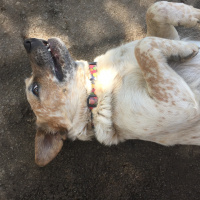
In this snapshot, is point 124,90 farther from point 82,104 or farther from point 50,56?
point 50,56

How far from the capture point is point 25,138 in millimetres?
3174

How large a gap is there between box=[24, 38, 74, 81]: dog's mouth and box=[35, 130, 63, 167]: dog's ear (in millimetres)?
742

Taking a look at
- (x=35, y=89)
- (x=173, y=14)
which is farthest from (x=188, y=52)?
(x=35, y=89)

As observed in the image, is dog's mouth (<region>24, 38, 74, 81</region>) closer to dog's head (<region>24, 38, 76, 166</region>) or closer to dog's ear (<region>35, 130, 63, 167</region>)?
dog's head (<region>24, 38, 76, 166</region>)

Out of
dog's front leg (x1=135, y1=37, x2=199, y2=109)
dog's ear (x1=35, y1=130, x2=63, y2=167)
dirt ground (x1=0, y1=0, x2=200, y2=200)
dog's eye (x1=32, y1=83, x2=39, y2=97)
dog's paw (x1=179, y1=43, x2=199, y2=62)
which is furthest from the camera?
dirt ground (x1=0, y1=0, x2=200, y2=200)

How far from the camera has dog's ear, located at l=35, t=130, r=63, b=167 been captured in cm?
231

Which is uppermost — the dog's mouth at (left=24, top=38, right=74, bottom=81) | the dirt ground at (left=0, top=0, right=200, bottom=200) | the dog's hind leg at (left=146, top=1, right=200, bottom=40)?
the dog's hind leg at (left=146, top=1, right=200, bottom=40)

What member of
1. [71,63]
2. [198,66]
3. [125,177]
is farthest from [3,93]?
[198,66]

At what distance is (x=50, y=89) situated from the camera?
2.34m

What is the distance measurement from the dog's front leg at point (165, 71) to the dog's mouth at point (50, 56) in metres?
0.85

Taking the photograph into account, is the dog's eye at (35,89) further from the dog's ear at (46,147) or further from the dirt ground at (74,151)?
the dirt ground at (74,151)

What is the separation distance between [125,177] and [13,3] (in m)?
3.28

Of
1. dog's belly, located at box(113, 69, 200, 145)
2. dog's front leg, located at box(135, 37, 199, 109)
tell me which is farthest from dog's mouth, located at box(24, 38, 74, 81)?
dog's front leg, located at box(135, 37, 199, 109)

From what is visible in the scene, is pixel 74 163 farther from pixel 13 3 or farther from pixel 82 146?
pixel 13 3
